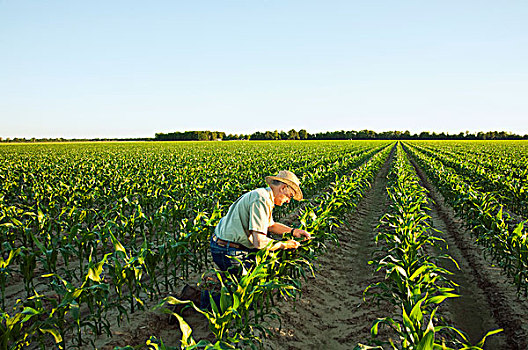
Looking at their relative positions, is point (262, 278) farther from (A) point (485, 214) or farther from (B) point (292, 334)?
(A) point (485, 214)

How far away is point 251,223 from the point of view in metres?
3.71

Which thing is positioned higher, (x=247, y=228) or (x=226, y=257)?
(x=247, y=228)

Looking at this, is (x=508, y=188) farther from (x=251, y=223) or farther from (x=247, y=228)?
(x=251, y=223)

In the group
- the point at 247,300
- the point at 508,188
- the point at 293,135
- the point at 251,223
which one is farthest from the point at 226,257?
the point at 293,135

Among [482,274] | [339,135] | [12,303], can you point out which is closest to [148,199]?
[12,303]

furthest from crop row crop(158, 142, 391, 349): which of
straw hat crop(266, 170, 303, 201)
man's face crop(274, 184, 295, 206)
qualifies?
straw hat crop(266, 170, 303, 201)

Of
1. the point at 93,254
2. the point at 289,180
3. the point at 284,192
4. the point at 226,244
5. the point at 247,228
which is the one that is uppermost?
the point at 289,180

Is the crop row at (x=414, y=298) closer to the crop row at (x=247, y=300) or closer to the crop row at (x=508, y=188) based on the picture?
the crop row at (x=247, y=300)

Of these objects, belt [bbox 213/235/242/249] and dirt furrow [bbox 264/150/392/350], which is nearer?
dirt furrow [bbox 264/150/392/350]

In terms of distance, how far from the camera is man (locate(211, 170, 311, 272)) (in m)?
3.71

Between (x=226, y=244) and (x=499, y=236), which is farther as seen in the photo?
(x=499, y=236)

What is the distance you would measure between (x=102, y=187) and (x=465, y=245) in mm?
10236

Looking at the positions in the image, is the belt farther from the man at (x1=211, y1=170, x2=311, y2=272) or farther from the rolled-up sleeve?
the rolled-up sleeve

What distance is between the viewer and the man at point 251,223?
371cm
